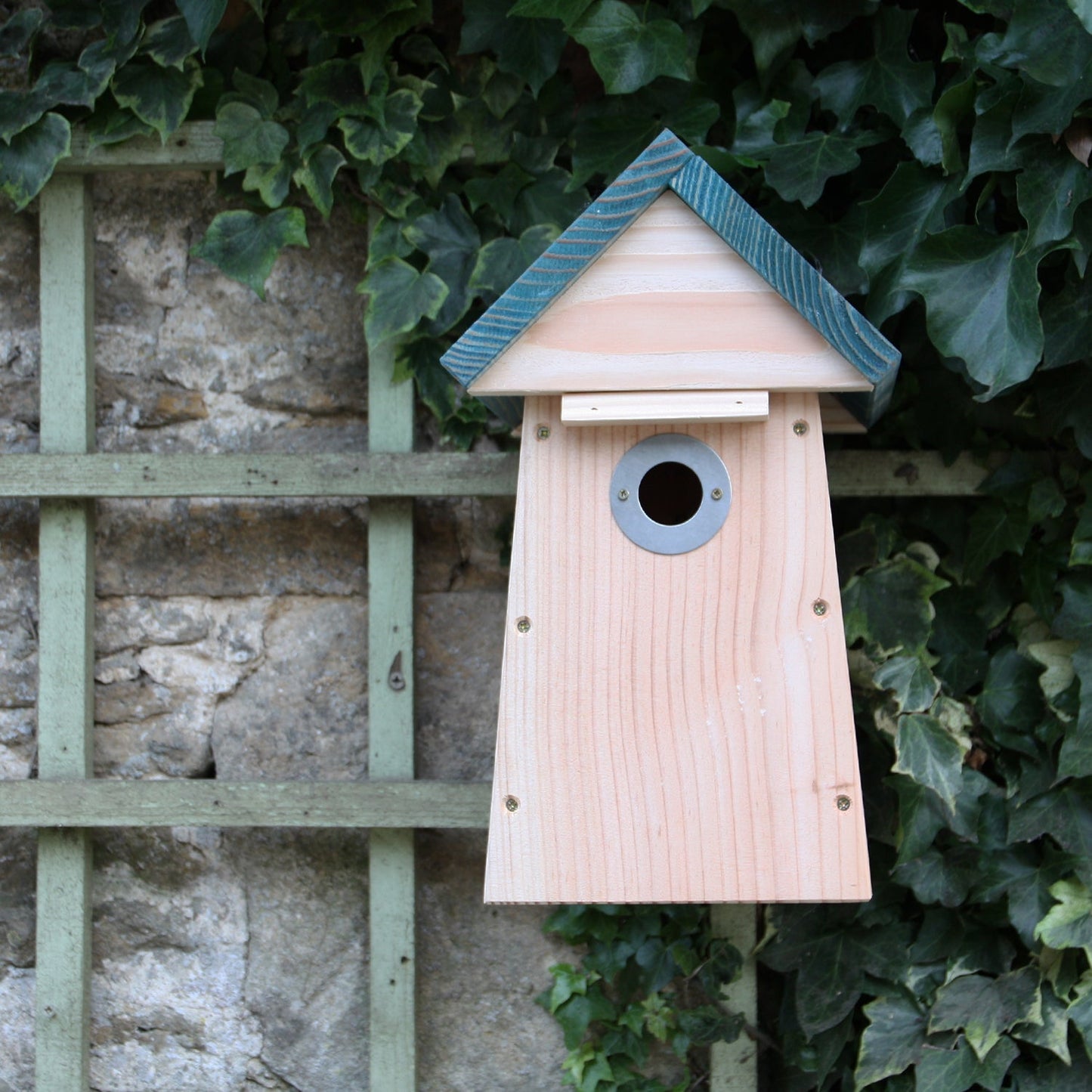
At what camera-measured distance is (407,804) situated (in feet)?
4.86

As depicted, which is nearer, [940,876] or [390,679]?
[940,876]

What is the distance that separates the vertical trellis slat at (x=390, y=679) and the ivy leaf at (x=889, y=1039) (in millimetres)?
547

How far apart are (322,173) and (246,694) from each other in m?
0.67

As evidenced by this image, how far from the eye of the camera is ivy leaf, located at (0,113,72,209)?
1.49 meters

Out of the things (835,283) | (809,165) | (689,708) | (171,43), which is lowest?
(689,708)

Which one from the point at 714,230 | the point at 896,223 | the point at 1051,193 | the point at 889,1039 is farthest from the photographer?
the point at 889,1039

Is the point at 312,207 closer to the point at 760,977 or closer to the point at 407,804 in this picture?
the point at 407,804

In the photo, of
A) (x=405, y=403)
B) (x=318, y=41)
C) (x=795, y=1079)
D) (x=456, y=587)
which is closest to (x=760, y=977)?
(x=795, y=1079)

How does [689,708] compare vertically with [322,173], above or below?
below

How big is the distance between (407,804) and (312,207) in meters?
0.77

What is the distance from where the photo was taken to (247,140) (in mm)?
1494

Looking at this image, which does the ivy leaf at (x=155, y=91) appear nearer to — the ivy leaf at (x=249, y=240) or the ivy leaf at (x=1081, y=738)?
the ivy leaf at (x=249, y=240)

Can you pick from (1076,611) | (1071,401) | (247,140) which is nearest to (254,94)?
(247,140)

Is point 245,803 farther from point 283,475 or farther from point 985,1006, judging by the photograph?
point 985,1006
